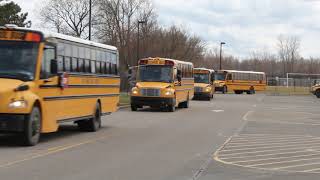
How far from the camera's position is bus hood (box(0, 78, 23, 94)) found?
45.7 ft

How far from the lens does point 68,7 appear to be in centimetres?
8406

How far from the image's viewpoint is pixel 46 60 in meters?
15.4

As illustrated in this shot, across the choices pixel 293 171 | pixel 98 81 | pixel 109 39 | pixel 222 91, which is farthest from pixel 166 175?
pixel 222 91

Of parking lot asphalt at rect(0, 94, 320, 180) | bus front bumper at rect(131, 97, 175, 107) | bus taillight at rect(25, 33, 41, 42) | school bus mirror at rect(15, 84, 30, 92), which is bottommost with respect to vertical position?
parking lot asphalt at rect(0, 94, 320, 180)

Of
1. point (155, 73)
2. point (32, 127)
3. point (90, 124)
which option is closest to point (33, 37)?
point (32, 127)

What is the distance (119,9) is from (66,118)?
2405 inches

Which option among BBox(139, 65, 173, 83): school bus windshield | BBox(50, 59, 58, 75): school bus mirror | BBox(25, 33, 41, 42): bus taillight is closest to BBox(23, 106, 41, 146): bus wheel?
BBox(50, 59, 58, 75): school bus mirror

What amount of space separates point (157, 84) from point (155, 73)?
2.77ft

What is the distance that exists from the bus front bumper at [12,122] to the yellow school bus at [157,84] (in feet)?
59.6

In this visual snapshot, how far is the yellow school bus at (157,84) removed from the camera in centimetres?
3219

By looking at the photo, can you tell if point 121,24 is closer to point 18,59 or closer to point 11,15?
point 11,15

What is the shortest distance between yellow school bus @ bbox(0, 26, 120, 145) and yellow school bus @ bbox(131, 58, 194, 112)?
12567 mm

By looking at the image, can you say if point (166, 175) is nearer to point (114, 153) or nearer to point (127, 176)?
point (127, 176)

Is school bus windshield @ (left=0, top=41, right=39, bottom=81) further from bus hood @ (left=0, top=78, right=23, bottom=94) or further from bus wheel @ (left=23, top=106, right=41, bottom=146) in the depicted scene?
bus wheel @ (left=23, top=106, right=41, bottom=146)
